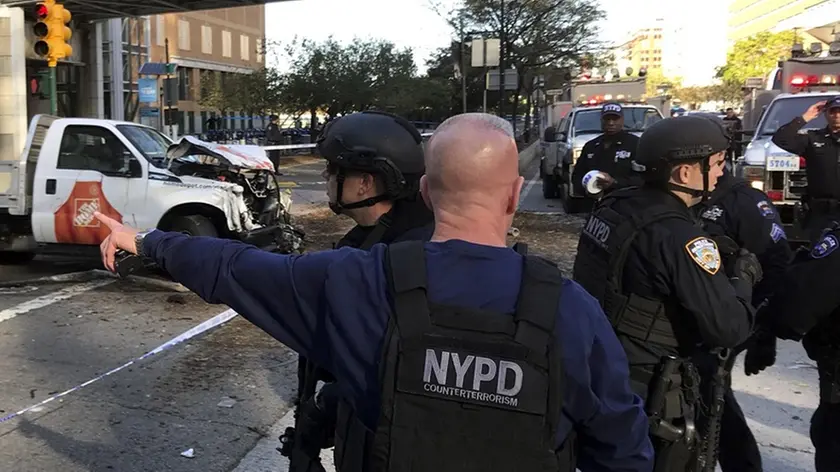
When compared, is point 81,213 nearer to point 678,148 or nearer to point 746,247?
point 746,247

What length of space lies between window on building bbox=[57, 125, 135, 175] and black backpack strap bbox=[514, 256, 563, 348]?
8.02 metres

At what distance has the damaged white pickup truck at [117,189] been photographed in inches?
339

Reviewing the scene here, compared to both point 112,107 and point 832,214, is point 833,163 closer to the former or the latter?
point 832,214

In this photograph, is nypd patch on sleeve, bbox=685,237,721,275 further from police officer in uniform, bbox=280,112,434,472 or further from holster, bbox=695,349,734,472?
police officer in uniform, bbox=280,112,434,472

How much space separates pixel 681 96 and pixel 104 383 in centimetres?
11255

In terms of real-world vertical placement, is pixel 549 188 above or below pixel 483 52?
below

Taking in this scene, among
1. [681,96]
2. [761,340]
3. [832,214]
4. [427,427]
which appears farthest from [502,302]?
[681,96]

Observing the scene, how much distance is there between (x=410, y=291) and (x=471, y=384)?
0.22 metres

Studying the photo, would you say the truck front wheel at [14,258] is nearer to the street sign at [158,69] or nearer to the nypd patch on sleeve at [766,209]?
the nypd patch on sleeve at [766,209]

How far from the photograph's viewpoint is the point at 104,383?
5.45m

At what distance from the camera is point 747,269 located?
2.84m

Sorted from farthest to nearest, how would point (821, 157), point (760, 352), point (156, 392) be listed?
point (821, 157)
point (156, 392)
point (760, 352)

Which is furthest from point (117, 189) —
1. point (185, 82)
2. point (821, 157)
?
point (185, 82)

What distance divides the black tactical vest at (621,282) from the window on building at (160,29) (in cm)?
5141
